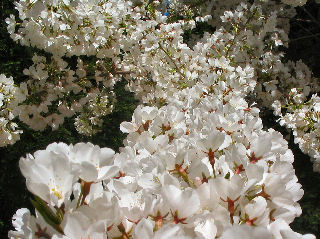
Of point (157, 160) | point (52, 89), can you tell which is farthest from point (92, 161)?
point (52, 89)

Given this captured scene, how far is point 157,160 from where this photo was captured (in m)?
1.06

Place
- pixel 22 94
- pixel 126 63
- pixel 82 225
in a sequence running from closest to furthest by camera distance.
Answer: pixel 82 225, pixel 22 94, pixel 126 63

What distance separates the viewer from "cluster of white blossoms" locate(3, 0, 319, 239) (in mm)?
771

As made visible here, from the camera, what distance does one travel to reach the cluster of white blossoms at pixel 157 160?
771mm

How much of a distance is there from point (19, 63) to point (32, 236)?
12.5 ft

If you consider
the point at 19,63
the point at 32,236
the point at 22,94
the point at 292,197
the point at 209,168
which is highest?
the point at 19,63

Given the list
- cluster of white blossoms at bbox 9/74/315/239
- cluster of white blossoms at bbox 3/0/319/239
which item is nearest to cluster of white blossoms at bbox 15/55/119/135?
cluster of white blossoms at bbox 3/0/319/239

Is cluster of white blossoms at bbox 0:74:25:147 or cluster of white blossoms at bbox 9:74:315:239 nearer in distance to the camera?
cluster of white blossoms at bbox 9:74:315:239

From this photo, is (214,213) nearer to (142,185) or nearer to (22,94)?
(142,185)

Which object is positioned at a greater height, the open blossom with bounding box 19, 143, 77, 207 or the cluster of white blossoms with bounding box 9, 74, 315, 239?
the open blossom with bounding box 19, 143, 77, 207

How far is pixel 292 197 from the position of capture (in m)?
0.97

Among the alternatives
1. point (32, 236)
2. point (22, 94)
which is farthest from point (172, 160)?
point (22, 94)

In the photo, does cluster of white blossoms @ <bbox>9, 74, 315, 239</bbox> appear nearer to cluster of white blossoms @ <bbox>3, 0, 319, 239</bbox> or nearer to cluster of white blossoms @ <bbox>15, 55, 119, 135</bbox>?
cluster of white blossoms @ <bbox>3, 0, 319, 239</bbox>

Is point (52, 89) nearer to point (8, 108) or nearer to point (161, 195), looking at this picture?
point (8, 108)
